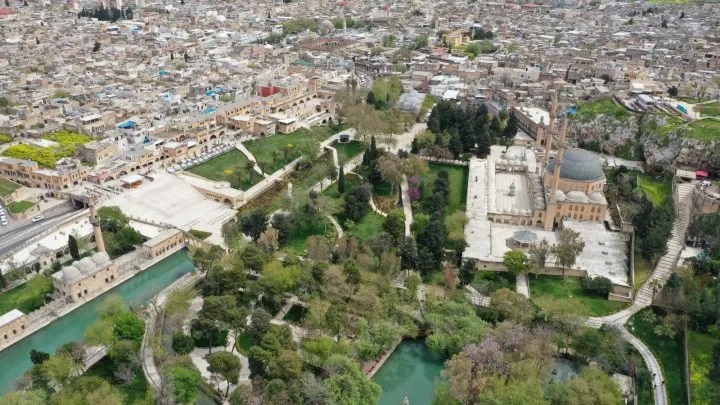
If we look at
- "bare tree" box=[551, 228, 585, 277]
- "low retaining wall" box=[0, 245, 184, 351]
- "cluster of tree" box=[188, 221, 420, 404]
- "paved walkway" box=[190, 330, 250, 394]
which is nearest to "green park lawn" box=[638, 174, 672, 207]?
"bare tree" box=[551, 228, 585, 277]

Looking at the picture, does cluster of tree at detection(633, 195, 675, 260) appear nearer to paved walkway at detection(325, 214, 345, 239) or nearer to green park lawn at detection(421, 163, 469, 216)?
green park lawn at detection(421, 163, 469, 216)

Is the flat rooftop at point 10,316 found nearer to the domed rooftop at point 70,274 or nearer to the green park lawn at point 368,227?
the domed rooftop at point 70,274

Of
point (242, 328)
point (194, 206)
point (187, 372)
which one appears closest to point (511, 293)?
point (242, 328)

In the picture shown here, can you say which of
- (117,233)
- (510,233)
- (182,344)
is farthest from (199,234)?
(510,233)

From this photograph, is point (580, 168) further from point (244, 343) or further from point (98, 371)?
point (98, 371)

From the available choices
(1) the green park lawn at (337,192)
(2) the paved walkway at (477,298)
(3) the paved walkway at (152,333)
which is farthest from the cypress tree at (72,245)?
(2) the paved walkway at (477,298)

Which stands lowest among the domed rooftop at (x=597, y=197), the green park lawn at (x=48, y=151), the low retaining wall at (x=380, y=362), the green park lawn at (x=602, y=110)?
the low retaining wall at (x=380, y=362)
